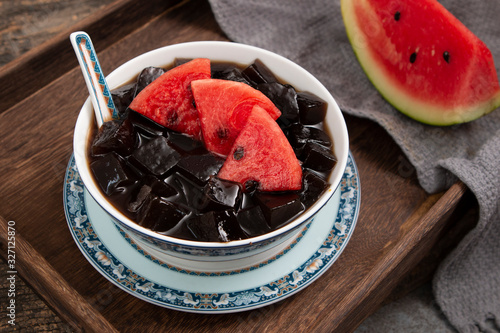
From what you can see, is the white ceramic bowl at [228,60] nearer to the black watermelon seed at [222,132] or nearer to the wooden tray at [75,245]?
the wooden tray at [75,245]

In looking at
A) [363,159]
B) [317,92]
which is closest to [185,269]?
[317,92]

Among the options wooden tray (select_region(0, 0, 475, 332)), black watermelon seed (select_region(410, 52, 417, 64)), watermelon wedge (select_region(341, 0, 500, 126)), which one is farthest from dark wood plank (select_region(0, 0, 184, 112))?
black watermelon seed (select_region(410, 52, 417, 64))

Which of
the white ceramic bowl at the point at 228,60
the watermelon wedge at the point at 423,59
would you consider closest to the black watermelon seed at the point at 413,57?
the watermelon wedge at the point at 423,59

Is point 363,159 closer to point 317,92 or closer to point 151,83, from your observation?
point 317,92

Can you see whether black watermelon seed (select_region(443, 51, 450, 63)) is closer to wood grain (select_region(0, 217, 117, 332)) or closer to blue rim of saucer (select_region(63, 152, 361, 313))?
blue rim of saucer (select_region(63, 152, 361, 313))

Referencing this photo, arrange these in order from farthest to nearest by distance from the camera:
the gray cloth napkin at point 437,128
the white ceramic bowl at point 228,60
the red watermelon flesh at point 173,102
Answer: the gray cloth napkin at point 437,128 → the red watermelon flesh at point 173,102 → the white ceramic bowl at point 228,60

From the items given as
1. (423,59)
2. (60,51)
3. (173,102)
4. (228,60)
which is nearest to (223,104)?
(173,102)
